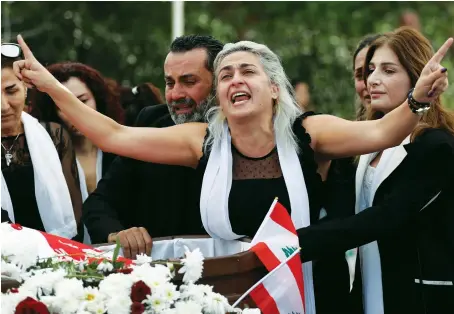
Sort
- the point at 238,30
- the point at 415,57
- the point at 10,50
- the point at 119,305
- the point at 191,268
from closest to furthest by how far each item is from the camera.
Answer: the point at 119,305 < the point at 191,268 < the point at 415,57 < the point at 10,50 < the point at 238,30

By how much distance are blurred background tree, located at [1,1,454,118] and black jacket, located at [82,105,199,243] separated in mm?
8327

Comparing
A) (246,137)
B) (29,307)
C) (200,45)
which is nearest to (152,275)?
(29,307)

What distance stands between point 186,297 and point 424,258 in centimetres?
134

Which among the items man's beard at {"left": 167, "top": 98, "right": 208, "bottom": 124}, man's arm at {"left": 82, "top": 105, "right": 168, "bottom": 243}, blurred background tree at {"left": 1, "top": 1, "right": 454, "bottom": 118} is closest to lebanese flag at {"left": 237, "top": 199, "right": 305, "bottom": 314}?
man's arm at {"left": 82, "top": 105, "right": 168, "bottom": 243}

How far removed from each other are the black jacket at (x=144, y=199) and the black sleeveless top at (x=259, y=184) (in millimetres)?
356

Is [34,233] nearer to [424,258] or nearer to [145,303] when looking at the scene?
[145,303]

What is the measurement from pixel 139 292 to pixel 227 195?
3.39 ft

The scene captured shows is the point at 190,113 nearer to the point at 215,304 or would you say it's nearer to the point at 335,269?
the point at 335,269

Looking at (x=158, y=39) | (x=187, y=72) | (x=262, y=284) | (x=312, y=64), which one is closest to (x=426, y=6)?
(x=312, y=64)

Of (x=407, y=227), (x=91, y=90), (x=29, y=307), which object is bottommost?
(x=29, y=307)

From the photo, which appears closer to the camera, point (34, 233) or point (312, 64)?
point (34, 233)

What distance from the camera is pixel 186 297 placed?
3.46 meters

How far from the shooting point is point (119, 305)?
10.8 ft

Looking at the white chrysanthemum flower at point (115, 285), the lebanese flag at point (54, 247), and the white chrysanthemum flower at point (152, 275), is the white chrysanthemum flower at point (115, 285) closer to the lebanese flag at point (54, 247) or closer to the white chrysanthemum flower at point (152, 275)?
the white chrysanthemum flower at point (152, 275)
